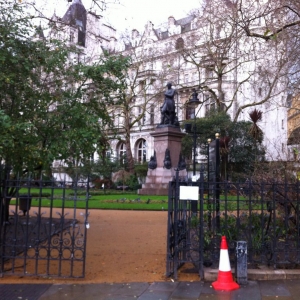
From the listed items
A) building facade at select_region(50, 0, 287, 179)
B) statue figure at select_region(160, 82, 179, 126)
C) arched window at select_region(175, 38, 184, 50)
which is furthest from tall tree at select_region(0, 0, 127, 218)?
arched window at select_region(175, 38, 184, 50)

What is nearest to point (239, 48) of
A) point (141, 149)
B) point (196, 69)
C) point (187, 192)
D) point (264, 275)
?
point (187, 192)

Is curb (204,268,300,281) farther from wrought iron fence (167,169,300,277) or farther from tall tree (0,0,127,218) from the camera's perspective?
tall tree (0,0,127,218)

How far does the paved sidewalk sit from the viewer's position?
603cm

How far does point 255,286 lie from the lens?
658 cm

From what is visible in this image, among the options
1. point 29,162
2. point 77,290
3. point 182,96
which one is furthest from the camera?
point 182,96

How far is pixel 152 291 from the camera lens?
251 inches

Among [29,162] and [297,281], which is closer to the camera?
[297,281]

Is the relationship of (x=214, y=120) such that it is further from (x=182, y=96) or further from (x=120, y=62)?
(x=120, y=62)

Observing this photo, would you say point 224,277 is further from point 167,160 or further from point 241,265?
point 167,160

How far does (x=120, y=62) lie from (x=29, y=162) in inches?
148

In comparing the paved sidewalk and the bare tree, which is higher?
the bare tree

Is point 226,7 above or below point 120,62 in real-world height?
above

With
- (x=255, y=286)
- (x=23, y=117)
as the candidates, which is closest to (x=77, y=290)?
(x=255, y=286)

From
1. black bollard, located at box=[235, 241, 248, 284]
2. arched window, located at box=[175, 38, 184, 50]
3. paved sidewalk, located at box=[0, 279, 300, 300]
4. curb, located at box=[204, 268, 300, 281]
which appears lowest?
paved sidewalk, located at box=[0, 279, 300, 300]
